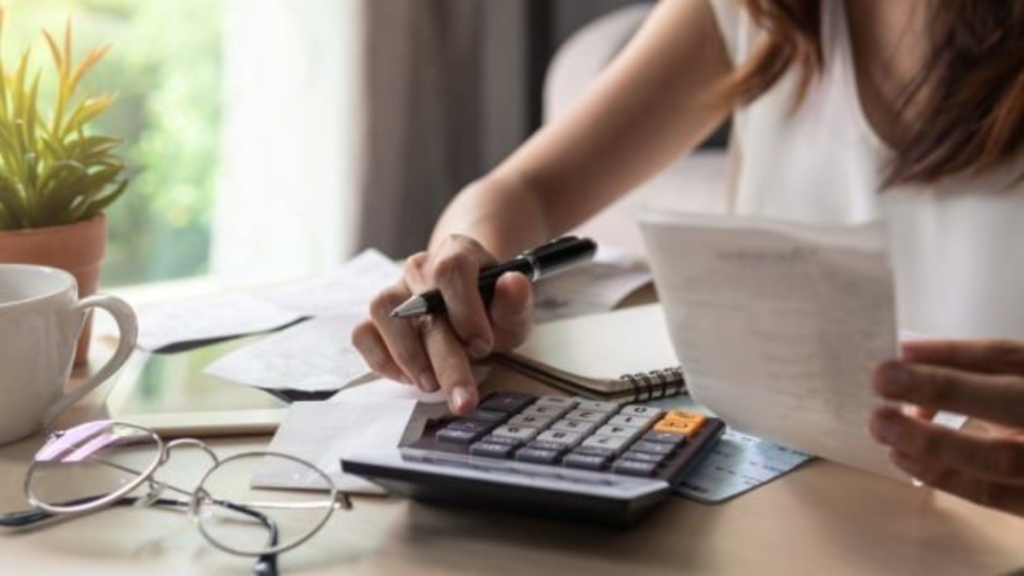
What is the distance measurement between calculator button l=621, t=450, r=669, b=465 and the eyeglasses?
5.6 inches

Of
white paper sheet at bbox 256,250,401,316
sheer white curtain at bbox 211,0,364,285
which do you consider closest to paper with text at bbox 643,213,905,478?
white paper sheet at bbox 256,250,401,316

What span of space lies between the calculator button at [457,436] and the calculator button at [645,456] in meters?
0.08

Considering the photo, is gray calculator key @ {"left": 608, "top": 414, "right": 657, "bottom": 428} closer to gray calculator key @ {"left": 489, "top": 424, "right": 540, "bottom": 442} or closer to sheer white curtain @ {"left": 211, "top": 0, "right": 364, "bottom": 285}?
gray calculator key @ {"left": 489, "top": 424, "right": 540, "bottom": 442}

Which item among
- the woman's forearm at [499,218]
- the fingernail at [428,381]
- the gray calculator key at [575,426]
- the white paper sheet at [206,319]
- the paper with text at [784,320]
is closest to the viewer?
the paper with text at [784,320]

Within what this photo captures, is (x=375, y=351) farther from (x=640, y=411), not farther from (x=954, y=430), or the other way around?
(x=954, y=430)

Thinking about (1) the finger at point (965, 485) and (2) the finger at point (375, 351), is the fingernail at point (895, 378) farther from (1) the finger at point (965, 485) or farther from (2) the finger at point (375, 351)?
(2) the finger at point (375, 351)

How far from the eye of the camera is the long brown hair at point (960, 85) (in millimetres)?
993

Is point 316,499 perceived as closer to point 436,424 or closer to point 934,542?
point 436,424

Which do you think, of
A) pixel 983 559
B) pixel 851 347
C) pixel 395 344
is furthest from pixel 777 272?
pixel 395 344

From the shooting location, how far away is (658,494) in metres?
0.58

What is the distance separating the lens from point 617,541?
0.57 meters

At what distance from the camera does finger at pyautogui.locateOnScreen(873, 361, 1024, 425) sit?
548 millimetres

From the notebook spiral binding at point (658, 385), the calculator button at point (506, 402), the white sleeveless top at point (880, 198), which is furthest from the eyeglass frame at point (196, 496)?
the white sleeveless top at point (880, 198)

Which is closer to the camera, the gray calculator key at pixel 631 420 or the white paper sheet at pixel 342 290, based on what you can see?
the gray calculator key at pixel 631 420
